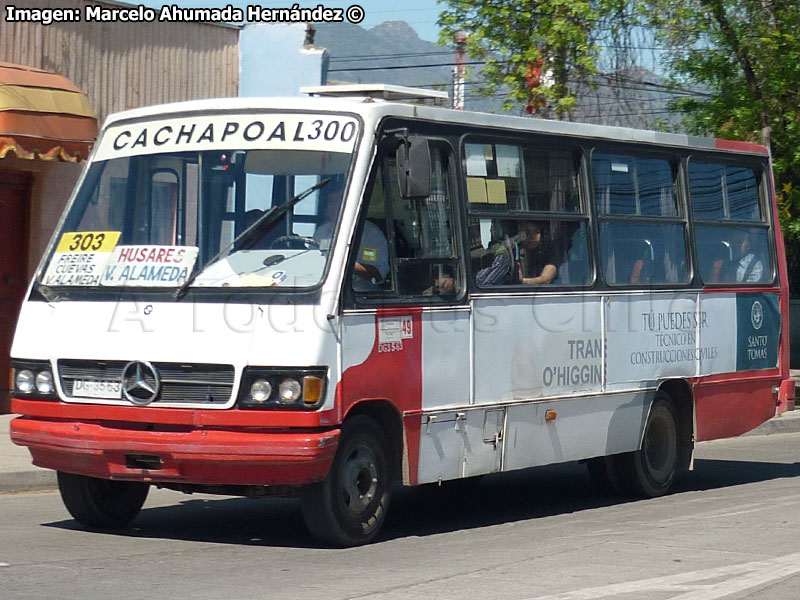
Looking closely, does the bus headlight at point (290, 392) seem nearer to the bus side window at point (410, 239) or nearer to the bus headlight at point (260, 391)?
the bus headlight at point (260, 391)

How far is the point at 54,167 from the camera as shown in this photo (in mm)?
15930

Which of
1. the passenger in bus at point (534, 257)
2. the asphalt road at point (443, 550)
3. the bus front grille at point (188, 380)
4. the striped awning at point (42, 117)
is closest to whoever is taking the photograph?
the asphalt road at point (443, 550)

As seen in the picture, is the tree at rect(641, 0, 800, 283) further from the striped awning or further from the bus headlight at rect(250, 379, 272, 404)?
the bus headlight at rect(250, 379, 272, 404)

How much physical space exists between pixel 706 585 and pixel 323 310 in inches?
97.3

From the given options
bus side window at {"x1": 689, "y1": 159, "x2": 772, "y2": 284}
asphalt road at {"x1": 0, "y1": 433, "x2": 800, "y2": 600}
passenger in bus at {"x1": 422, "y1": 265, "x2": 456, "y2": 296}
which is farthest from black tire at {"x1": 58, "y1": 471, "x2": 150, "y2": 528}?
bus side window at {"x1": 689, "y1": 159, "x2": 772, "y2": 284}

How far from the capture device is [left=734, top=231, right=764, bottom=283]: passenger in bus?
481 inches

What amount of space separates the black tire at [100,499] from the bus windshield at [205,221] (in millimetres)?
1241

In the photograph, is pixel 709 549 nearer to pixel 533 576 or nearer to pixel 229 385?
pixel 533 576

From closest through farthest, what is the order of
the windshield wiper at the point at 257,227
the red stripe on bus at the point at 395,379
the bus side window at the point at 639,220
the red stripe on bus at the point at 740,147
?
1. the red stripe on bus at the point at 395,379
2. the windshield wiper at the point at 257,227
3. the bus side window at the point at 639,220
4. the red stripe on bus at the point at 740,147

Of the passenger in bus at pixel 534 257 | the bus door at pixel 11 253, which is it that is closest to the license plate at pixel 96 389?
the passenger in bus at pixel 534 257

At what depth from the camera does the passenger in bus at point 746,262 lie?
12211mm

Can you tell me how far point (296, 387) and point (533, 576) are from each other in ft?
5.28

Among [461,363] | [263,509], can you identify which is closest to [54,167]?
[263,509]

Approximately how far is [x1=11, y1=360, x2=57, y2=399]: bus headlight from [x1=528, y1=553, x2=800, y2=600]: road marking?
10.7 feet
